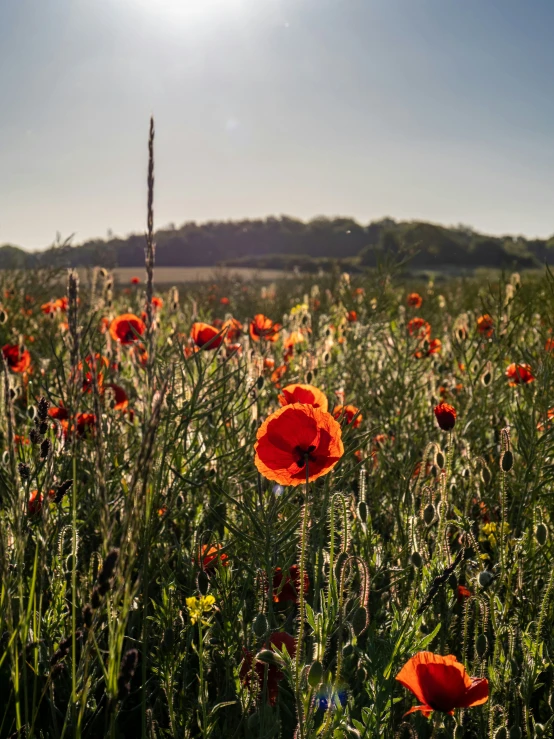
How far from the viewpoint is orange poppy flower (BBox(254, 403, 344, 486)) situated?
123 cm

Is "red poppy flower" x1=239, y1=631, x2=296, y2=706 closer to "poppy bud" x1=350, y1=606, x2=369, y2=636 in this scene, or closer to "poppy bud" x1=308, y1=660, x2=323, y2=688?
"poppy bud" x1=350, y1=606, x2=369, y2=636

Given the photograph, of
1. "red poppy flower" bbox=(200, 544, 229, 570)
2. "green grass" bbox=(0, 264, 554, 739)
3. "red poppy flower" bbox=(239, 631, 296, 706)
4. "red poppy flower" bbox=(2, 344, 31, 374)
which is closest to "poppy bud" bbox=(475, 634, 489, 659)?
"green grass" bbox=(0, 264, 554, 739)

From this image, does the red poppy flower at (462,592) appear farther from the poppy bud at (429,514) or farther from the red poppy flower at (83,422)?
the red poppy flower at (83,422)

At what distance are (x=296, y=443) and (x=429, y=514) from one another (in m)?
0.47

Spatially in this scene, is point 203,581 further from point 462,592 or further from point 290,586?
point 462,592

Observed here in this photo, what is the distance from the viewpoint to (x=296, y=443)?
4.13 ft

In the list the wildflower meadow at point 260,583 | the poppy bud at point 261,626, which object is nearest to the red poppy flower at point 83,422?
the wildflower meadow at point 260,583

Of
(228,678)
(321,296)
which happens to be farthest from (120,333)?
(321,296)

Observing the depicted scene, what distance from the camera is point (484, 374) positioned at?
262 centimetres

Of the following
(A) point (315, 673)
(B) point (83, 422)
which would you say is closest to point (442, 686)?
(A) point (315, 673)

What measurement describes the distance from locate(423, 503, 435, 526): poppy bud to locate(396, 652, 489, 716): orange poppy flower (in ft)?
1.62

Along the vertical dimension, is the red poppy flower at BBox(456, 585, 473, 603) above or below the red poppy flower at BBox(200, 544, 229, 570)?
below

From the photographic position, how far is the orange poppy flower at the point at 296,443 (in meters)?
1.23

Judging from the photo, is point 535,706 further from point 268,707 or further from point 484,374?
point 484,374
